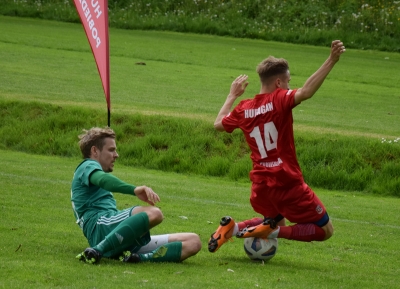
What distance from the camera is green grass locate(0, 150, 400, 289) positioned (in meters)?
6.84

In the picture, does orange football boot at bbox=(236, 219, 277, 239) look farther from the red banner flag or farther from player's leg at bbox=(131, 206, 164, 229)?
the red banner flag

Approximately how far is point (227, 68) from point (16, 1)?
14395mm

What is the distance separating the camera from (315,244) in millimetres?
9414

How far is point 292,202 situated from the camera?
801cm

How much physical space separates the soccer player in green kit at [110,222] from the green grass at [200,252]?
151 millimetres

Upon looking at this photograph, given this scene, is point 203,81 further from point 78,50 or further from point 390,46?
point 390,46

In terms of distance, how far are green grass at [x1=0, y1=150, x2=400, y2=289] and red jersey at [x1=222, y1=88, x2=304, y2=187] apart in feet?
2.74

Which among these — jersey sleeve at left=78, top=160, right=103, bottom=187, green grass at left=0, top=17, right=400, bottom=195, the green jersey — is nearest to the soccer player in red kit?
the green jersey

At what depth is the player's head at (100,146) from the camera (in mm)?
7656

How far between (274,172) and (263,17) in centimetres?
2687

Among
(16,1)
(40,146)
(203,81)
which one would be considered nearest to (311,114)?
(203,81)

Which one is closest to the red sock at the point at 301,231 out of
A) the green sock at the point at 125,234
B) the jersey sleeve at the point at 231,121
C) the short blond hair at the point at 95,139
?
the jersey sleeve at the point at 231,121

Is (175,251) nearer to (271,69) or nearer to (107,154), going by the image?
(107,154)

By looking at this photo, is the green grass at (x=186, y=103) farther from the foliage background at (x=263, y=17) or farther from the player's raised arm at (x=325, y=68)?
the player's raised arm at (x=325, y=68)
